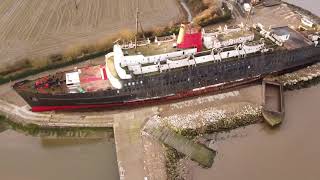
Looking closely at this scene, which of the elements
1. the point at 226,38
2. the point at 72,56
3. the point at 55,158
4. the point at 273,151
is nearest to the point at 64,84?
the point at 72,56

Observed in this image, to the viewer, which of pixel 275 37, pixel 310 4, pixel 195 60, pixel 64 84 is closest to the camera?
pixel 64 84

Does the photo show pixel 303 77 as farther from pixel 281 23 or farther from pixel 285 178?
pixel 285 178

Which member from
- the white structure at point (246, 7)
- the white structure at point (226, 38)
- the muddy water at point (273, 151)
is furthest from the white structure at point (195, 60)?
the white structure at point (246, 7)

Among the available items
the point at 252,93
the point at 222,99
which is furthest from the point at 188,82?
the point at 252,93

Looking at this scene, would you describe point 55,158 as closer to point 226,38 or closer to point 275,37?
point 226,38

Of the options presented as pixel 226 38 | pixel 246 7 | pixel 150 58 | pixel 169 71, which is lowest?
pixel 169 71

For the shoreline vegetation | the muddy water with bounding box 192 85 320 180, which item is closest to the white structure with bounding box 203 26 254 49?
the shoreline vegetation
